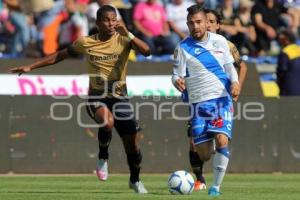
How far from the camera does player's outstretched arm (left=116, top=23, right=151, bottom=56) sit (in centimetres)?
1380

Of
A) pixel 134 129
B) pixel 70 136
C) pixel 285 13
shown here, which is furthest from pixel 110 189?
pixel 285 13

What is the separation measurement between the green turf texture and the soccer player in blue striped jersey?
71cm

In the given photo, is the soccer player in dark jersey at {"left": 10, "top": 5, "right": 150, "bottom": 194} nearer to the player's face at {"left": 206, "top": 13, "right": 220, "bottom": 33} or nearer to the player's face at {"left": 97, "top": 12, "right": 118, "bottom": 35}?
the player's face at {"left": 97, "top": 12, "right": 118, "bottom": 35}

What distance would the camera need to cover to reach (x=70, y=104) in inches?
794

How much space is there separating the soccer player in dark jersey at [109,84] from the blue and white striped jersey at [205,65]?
111 centimetres

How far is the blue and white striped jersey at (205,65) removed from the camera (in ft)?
43.5

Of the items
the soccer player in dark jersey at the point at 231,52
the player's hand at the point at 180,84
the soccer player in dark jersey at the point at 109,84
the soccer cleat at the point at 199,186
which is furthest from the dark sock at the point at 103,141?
the player's hand at the point at 180,84

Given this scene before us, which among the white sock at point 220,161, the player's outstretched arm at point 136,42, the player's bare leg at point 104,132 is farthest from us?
the player's bare leg at point 104,132

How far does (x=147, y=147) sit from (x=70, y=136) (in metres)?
1.64

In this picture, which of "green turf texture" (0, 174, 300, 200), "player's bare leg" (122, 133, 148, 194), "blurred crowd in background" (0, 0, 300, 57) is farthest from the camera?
"blurred crowd in background" (0, 0, 300, 57)

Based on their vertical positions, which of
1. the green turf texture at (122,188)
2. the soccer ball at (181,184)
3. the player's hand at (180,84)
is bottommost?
the green turf texture at (122,188)

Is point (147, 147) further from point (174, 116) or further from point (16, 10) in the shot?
point (16, 10)

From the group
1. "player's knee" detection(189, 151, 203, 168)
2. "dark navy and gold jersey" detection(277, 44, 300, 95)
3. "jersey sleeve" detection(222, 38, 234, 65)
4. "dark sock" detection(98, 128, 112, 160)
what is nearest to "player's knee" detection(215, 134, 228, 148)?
"jersey sleeve" detection(222, 38, 234, 65)

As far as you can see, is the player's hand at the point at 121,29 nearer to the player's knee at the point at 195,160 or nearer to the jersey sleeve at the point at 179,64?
the jersey sleeve at the point at 179,64
